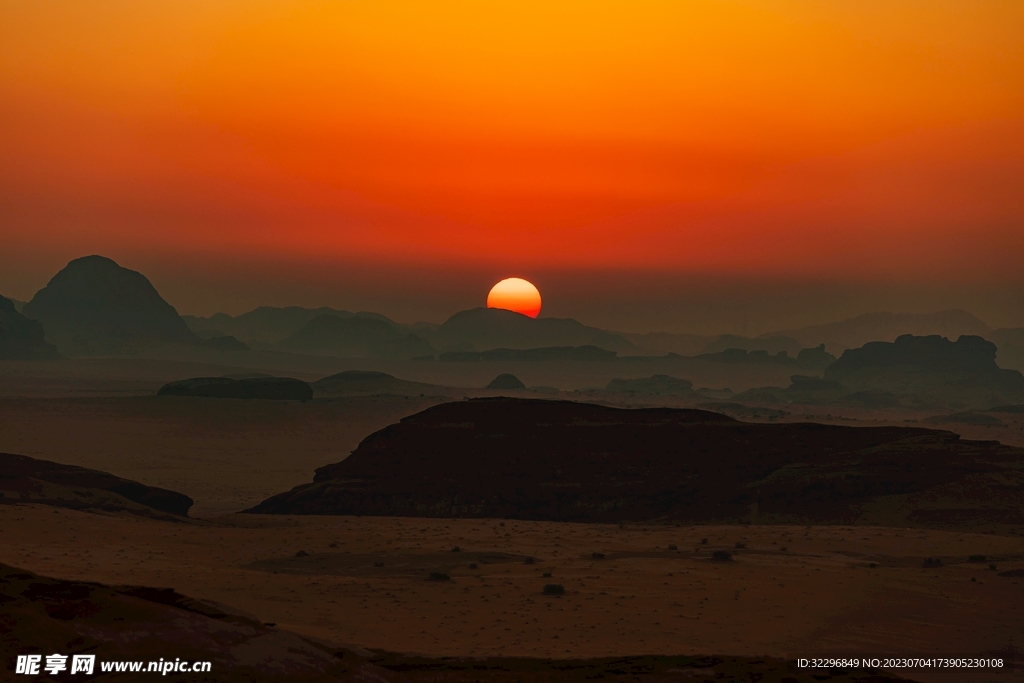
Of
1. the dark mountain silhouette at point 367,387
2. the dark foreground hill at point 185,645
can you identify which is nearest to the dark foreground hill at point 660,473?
the dark foreground hill at point 185,645

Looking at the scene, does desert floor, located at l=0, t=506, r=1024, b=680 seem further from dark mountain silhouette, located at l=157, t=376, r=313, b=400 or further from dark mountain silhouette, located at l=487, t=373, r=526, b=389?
dark mountain silhouette, located at l=487, t=373, r=526, b=389

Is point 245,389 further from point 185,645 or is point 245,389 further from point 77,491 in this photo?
point 185,645

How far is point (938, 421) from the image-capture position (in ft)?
449

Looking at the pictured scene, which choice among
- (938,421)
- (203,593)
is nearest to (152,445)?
(203,593)

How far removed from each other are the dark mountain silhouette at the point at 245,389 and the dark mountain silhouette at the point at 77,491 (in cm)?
7055

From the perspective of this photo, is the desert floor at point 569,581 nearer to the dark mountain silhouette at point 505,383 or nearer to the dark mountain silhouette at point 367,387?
the dark mountain silhouette at point 367,387

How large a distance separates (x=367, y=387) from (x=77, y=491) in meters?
120

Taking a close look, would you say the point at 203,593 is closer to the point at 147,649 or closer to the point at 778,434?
the point at 147,649

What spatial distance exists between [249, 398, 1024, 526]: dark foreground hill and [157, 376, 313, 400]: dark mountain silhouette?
65704 millimetres

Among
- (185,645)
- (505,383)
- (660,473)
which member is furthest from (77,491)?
(505,383)

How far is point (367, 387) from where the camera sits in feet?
556

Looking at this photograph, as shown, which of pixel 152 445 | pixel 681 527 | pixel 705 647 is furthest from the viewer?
pixel 152 445

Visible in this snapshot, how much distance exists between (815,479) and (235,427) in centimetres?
7151

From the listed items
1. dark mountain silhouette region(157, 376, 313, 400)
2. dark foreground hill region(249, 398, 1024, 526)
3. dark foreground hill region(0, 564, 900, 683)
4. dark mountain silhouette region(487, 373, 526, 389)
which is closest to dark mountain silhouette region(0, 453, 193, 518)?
dark foreground hill region(249, 398, 1024, 526)
